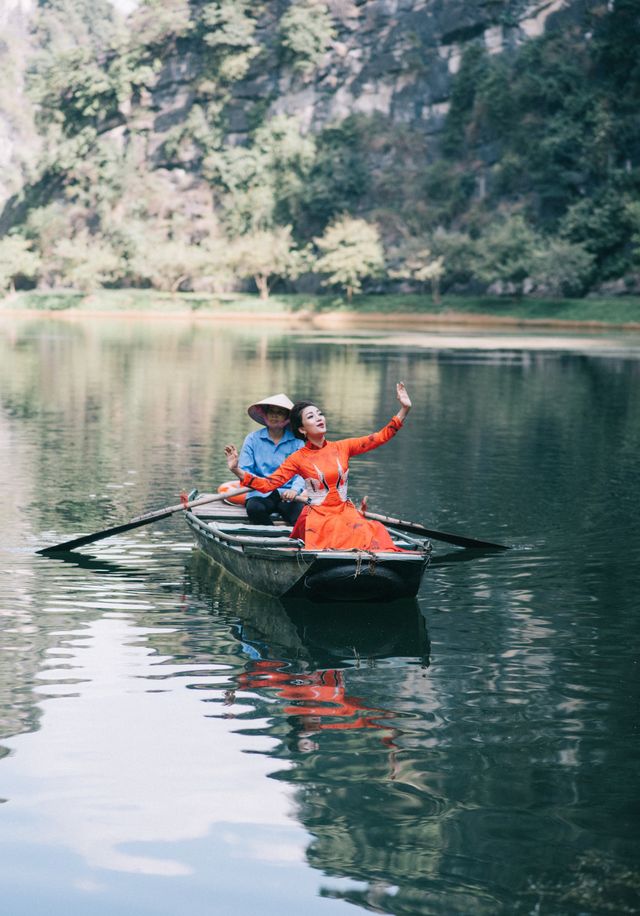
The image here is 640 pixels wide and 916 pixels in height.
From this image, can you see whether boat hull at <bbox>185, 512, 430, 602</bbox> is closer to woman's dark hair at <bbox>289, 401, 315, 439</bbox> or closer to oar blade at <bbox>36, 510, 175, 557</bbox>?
woman's dark hair at <bbox>289, 401, 315, 439</bbox>

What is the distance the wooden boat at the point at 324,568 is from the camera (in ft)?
33.0

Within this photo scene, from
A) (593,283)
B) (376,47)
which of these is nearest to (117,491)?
(593,283)

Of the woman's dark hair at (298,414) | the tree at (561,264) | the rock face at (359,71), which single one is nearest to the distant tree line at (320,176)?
the tree at (561,264)

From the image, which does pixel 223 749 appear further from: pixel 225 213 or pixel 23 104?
pixel 23 104

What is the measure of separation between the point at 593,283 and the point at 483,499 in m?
72.9

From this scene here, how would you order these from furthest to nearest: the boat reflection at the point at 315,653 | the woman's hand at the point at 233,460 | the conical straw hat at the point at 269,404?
the conical straw hat at the point at 269,404, the woman's hand at the point at 233,460, the boat reflection at the point at 315,653

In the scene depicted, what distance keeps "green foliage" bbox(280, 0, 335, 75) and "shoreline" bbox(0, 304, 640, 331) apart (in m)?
32.0

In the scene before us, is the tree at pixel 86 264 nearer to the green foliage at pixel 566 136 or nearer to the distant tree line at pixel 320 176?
the distant tree line at pixel 320 176

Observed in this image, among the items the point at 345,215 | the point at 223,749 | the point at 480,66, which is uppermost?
the point at 480,66

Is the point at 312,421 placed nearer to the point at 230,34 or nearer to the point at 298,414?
the point at 298,414

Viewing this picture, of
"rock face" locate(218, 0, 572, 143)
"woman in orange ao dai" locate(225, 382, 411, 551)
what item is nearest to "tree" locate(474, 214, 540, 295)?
"rock face" locate(218, 0, 572, 143)

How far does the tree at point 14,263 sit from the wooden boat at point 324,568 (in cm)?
10914

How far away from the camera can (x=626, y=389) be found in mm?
34656

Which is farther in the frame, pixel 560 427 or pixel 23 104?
pixel 23 104
